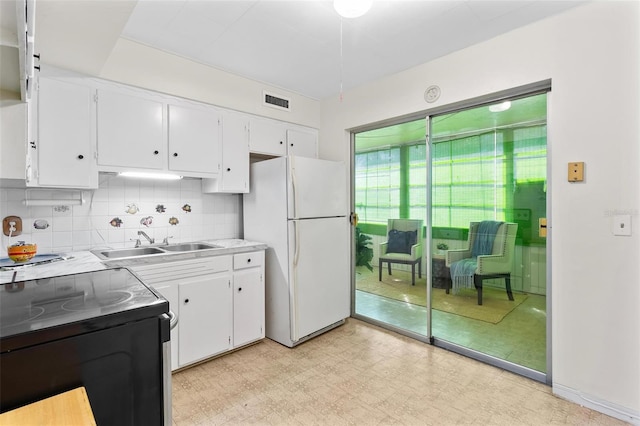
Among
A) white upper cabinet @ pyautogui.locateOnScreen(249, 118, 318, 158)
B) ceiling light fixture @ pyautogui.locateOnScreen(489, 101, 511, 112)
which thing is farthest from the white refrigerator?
ceiling light fixture @ pyautogui.locateOnScreen(489, 101, 511, 112)

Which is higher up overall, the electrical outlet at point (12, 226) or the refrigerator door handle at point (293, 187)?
the refrigerator door handle at point (293, 187)

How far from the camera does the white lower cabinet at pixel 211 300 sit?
7.62 ft

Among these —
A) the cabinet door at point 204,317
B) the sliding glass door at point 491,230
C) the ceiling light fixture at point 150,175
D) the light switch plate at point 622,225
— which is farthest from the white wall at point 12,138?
the light switch plate at point 622,225

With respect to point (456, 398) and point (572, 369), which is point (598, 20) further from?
point (456, 398)

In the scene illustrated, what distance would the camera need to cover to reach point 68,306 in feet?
3.55

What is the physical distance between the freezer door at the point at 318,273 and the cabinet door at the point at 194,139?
948 millimetres

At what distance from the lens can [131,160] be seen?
2398 millimetres

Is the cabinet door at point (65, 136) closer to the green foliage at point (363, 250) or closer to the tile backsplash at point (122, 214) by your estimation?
the tile backsplash at point (122, 214)

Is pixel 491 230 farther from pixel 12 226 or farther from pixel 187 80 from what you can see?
pixel 12 226

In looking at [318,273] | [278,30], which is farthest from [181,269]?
[278,30]

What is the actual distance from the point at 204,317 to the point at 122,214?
1113 millimetres

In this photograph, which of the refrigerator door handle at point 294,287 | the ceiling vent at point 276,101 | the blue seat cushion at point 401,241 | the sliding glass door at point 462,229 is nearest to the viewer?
A: the sliding glass door at point 462,229

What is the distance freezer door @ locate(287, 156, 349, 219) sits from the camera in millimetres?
2816

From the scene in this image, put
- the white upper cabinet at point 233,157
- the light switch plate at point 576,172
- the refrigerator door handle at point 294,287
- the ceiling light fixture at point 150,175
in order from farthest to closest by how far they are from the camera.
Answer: the white upper cabinet at point 233,157 → the refrigerator door handle at point 294,287 → the ceiling light fixture at point 150,175 → the light switch plate at point 576,172
